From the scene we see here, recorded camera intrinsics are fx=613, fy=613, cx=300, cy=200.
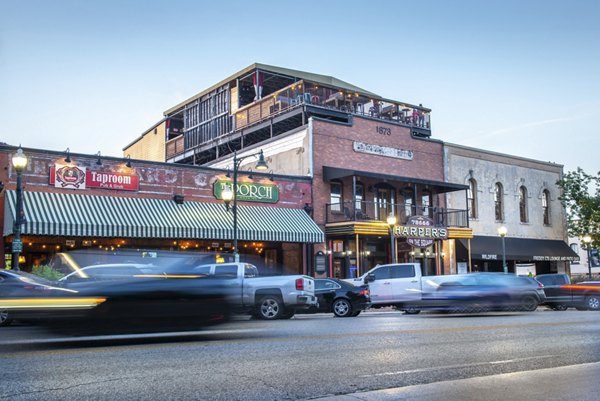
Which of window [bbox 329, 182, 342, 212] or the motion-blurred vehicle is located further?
window [bbox 329, 182, 342, 212]

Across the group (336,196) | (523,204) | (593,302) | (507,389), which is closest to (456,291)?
(593,302)

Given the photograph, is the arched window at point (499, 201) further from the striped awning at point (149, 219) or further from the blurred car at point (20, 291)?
the blurred car at point (20, 291)

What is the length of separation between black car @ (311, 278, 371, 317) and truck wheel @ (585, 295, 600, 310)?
10163mm

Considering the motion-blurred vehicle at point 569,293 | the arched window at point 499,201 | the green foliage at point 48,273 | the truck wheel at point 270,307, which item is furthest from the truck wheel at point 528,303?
the arched window at point 499,201

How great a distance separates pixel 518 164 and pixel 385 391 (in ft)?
125

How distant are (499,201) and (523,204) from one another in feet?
8.40

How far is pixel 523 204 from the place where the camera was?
41.9m

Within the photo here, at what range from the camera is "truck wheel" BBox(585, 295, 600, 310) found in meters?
25.0

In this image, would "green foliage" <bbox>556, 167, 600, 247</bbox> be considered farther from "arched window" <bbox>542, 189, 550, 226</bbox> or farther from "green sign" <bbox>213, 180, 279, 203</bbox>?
"green sign" <bbox>213, 180, 279, 203</bbox>

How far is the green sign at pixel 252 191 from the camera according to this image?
2905 centimetres

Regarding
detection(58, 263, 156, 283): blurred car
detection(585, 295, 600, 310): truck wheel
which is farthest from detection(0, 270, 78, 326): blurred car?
detection(585, 295, 600, 310): truck wheel

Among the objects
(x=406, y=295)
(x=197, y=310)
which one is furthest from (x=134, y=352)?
(x=406, y=295)

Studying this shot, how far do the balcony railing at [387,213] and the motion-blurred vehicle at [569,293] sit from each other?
27.1 ft

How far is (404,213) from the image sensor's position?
3503 centimetres
